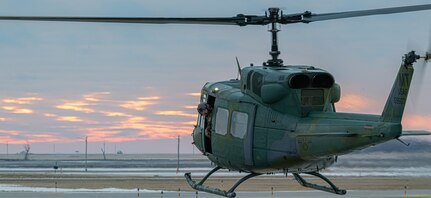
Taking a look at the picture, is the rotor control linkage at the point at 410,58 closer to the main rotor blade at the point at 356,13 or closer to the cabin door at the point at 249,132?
the main rotor blade at the point at 356,13

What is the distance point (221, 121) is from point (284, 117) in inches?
108

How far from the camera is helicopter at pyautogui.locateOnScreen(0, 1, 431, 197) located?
1597 centimetres

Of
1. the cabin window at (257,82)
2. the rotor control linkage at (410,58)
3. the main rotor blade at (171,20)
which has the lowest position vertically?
the cabin window at (257,82)

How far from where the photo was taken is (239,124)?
19344 millimetres

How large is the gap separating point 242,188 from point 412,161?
15.5m

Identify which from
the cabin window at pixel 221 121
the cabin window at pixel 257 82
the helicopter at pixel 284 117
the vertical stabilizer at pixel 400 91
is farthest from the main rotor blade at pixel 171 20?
the vertical stabilizer at pixel 400 91

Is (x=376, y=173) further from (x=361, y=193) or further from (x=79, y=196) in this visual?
(x=79, y=196)

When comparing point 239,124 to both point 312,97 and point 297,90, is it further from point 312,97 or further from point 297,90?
point 312,97

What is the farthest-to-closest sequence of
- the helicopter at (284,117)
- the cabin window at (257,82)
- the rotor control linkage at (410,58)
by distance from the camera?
the cabin window at (257,82) < the helicopter at (284,117) < the rotor control linkage at (410,58)

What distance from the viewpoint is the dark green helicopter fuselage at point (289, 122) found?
51.0ft

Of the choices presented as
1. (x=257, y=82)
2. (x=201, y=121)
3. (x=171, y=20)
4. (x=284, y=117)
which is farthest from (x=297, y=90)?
(x=201, y=121)

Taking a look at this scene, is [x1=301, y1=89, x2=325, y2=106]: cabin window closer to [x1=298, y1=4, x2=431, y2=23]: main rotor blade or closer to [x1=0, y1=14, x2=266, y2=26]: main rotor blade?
[x1=298, y1=4, x2=431, y2=23]: main rotor blade

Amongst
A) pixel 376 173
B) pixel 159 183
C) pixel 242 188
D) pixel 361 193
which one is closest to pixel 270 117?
pixel 361 193

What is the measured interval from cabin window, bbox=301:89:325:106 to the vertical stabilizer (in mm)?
2880
